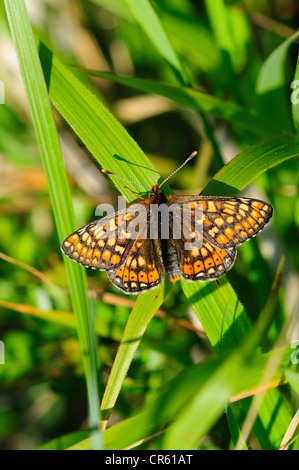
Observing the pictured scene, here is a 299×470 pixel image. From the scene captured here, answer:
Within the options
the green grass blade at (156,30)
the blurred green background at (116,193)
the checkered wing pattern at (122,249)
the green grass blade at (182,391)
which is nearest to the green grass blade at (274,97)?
the blurred green background at (116,193)

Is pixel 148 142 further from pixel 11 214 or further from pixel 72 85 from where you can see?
pixel 72 85

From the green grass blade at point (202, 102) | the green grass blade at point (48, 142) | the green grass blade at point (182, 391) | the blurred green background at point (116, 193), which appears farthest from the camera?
the blurred green background at point (116, 193)

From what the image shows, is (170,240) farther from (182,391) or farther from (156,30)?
(156,30)

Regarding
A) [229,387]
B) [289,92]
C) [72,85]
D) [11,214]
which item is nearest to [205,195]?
[72,85]

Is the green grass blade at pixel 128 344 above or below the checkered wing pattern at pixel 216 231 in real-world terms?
below

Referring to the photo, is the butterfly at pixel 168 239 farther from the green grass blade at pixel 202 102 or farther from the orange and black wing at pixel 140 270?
the green grass blade at pixel 202 102

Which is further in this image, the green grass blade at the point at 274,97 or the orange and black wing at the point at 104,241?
the green grass blade at the point at 274,97

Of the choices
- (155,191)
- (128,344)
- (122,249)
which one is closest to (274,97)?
(155,191)
